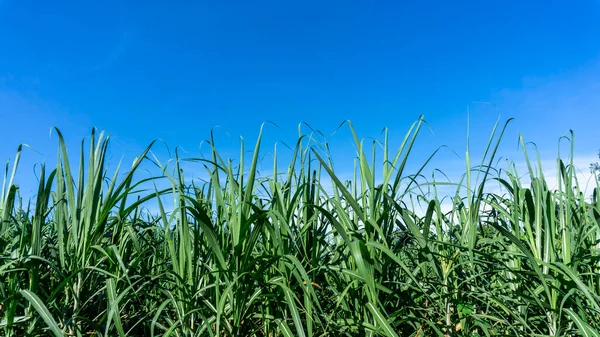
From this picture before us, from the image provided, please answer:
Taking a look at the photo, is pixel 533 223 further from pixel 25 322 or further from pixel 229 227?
pixel 25 322

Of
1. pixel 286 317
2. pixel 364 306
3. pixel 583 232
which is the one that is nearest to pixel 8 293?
pixel 286 317

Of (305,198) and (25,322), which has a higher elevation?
(305,198)

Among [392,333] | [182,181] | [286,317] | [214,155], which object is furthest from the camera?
[182,181]

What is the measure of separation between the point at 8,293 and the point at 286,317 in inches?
39.0

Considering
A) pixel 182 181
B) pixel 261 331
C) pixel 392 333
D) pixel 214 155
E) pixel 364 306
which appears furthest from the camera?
pixel 182 181

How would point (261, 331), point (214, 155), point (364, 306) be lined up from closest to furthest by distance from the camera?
point (364, 306)
point (261, 331)
point (214, 155)

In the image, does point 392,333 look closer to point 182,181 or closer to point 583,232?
point 583,232

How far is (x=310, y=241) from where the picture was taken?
5.68ft

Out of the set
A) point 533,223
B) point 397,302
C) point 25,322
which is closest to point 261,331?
point 397,302

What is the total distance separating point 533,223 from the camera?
1.67 m

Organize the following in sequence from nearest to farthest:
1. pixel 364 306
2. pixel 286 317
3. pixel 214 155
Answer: pixel 364 306 → pixel 286 317 → pixel 214 155

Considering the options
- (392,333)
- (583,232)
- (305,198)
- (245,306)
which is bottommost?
(392,333)

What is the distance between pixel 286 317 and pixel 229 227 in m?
0.37

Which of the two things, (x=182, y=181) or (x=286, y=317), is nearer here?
(x=286, y=317)
